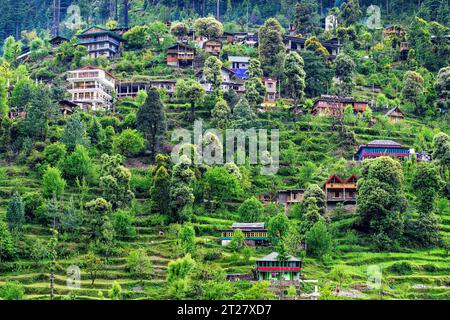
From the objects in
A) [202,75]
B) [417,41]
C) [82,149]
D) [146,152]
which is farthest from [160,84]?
[417,41]

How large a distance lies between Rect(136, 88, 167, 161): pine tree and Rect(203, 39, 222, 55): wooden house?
30.1m

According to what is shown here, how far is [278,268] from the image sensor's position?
2335 inches

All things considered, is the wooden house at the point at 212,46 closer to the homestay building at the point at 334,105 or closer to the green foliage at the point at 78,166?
the homestay building at the point at 334,105

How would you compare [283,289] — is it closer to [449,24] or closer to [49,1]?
[449,24]

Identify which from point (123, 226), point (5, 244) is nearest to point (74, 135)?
point (123, 226)

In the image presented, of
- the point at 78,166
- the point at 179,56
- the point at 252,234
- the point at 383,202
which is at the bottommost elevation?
the point at 252,234

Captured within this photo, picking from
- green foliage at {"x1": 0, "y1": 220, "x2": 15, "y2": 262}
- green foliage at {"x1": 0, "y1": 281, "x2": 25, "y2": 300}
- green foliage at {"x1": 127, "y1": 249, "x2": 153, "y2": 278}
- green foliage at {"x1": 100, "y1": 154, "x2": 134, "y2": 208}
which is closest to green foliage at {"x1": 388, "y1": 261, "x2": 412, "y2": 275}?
green foliage at {"x1": 127, "y1": 249, "x2": 153, "y2": 278}

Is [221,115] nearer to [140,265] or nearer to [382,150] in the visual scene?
[382,150]

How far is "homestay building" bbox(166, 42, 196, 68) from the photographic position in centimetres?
10669

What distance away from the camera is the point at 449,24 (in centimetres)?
11750

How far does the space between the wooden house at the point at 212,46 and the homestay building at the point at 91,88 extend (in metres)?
16.8

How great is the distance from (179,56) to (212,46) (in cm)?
554

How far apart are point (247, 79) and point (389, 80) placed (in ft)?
60.3

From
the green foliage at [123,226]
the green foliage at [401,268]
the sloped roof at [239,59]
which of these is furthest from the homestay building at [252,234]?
the sloped roof at [239,59]
